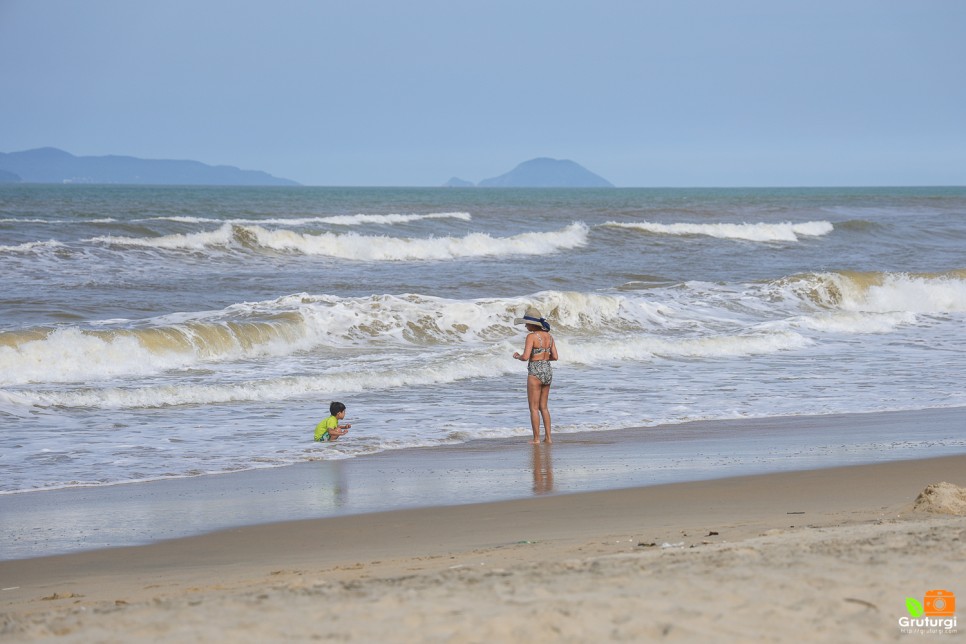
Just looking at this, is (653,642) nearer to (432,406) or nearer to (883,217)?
(432,406)

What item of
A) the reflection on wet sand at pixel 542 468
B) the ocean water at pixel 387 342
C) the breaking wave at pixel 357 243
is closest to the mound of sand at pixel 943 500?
the reflection on wet sand at pixel 542 468

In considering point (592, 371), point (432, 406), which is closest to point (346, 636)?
point (432, 406)

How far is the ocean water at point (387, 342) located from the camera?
10.4 m

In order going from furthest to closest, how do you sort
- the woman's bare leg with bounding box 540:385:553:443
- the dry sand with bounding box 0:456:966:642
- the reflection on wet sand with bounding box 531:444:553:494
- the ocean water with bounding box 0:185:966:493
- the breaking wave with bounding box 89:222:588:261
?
the breaking wave with bounding box 89:222:588:261 < the ocean water with bounding box 0:185:966:493 < the woman's bare leg with bounding box 540:385:553:443 < the reflection on wet sand with bounding box 531:444:553:494 < the dry sand with bounding box 0:456:966:642

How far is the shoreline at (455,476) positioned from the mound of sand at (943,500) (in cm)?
185

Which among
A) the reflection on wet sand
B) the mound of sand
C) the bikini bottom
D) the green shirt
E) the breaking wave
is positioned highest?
the breaking wave

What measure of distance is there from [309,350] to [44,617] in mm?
11761

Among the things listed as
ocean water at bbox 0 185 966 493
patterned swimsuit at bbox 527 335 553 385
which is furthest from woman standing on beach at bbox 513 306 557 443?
ocean water at bbox 0 185 966 493

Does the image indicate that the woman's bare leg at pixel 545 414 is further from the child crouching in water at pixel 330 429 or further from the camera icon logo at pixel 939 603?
the camera icon logo at pixel 939 603

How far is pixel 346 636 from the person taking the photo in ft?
12.0

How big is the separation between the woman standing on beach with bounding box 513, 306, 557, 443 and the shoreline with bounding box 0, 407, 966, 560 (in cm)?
28

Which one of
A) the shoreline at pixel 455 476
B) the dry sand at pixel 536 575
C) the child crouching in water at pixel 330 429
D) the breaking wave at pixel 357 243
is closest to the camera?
the dry sand at pixel 536 575

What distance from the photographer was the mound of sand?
613 cm

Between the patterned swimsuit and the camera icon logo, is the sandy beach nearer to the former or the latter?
the camera icon logo
